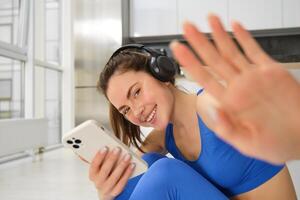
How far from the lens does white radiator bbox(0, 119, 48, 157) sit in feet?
8.21

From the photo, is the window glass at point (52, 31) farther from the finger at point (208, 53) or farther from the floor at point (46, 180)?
the finger at point (208, 53)

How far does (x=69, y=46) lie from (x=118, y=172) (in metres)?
3.40

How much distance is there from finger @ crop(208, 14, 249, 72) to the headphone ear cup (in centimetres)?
54

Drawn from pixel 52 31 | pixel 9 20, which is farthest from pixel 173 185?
pixel 52 31

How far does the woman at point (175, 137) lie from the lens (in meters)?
0.88

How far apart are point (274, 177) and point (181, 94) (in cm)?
36

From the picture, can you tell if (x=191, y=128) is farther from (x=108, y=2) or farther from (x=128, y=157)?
(x=108, y=2)

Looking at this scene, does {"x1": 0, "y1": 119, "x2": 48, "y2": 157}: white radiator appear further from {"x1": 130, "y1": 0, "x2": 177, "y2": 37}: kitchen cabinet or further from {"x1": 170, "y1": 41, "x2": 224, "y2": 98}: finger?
{"x1": 170, "y1": 41, "x2": 224, "y2": 98}: finger

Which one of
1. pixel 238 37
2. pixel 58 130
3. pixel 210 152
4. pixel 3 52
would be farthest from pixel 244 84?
pixel 58 130

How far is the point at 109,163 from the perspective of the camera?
0.94 m

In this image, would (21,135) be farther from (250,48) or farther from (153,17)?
(250,48)

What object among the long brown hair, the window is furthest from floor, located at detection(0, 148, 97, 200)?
the long brown hair

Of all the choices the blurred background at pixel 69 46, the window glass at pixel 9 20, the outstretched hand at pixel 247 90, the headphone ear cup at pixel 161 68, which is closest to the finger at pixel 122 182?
the headphone ear cup at pixel 161 68

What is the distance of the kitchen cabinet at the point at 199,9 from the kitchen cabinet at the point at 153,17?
96 mm
